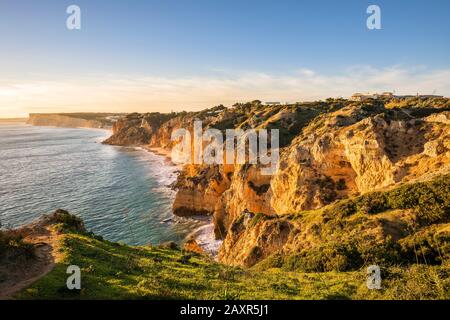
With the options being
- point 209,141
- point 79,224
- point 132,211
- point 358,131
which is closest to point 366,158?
point 358,131

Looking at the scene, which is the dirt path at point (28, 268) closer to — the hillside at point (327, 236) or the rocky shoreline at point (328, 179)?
the hillside at point (327, 236)

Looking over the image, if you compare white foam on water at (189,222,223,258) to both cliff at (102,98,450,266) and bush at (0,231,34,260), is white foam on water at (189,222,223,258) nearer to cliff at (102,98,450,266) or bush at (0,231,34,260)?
cliff at (102,98,450,266)

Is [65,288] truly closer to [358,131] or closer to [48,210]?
[358,131]

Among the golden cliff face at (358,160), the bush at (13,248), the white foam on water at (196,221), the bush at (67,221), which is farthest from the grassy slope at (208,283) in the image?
the white foam on water at (196,221)

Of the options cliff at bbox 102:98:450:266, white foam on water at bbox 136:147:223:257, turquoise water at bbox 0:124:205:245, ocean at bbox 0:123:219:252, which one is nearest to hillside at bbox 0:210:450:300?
cliff at bbox 102:98:450:266

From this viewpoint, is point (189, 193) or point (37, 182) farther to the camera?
point (37, 182)

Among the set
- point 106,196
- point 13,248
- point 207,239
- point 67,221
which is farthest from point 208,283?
point 106,196
